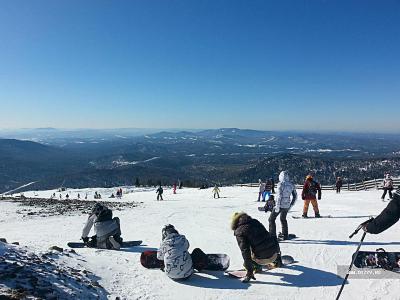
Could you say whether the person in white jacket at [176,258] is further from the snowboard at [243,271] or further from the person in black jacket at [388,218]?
the person in black jacket at [388,218]

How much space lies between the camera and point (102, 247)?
949 centimetres

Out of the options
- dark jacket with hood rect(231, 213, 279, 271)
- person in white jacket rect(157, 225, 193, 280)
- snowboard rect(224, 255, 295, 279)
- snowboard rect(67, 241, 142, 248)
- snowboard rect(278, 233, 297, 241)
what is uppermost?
dark jacket with hood rect(231, 213, 279, 271)

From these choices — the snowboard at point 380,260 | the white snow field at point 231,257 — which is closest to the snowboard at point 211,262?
the white snow field at point 231,257

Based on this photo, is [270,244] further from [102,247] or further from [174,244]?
[102,247]

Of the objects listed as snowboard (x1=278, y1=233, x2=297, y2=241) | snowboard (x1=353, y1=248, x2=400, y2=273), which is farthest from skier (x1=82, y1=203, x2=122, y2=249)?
snowboard (x1=353, y1=248, x2=400, y2=273)

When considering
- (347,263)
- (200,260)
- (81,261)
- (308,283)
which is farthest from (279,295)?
(81,261)

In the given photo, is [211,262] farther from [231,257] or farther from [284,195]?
[284,195]

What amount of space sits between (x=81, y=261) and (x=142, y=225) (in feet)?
23.0

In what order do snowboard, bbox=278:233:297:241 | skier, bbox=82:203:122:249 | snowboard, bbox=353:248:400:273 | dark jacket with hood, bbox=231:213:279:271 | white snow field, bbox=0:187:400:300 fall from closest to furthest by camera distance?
white snow field, bbox=0:187:400:300 < dark jacket with hood, bbox=231:213:279:271 < snowboard, bbox=353:248:400:273 < skier, bbox=82:203:122:249 < snowboard, bbox=278:233:297:241

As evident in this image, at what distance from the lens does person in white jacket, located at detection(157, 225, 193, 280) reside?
270 inches

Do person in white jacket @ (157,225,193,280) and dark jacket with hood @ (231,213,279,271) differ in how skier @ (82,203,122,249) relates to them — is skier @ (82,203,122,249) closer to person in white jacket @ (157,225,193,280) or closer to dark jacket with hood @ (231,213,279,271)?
person in white jacket @ (157,225,193,280)

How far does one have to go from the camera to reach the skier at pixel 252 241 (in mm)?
6418

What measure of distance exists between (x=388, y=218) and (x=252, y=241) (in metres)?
2.38

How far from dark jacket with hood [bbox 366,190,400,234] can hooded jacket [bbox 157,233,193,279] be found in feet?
11.1
